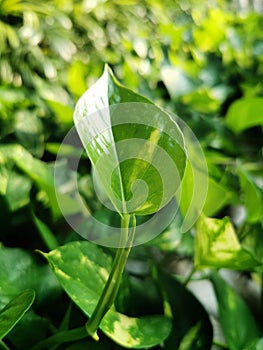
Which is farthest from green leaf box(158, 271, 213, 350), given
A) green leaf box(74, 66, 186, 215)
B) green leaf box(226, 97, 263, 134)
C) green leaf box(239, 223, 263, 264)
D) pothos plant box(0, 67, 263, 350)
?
green leaf box(226, 97, 263, 134)

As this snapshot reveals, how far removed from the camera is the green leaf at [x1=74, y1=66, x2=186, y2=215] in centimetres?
Answer: 27

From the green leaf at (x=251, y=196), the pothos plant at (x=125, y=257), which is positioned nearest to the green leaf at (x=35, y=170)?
the pothos plant at (x=125, y=257)

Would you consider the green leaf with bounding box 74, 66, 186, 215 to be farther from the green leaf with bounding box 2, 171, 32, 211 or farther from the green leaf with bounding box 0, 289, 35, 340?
the green leaf with bounding box 2, 171, 32, 211

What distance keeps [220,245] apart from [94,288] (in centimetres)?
15

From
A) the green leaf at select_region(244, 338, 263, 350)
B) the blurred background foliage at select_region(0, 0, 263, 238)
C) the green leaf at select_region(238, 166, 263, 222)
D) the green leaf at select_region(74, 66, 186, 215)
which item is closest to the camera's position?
the green leaf at select_region(74, 66, 186, 215)

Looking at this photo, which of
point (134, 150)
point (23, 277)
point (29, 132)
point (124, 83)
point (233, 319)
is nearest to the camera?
point (134, 150)

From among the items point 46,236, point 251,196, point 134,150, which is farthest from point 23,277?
point 251,196

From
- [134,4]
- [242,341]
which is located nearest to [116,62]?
[134,4]

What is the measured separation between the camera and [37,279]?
412 mm

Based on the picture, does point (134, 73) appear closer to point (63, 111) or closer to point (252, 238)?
point (63, 111)

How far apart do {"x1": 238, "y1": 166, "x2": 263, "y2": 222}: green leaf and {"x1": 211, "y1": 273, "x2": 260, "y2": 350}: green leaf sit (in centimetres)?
9

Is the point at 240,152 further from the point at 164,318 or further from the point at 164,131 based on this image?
the point at 164,131

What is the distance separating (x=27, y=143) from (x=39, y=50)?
1.16ft

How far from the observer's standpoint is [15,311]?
30 cm
